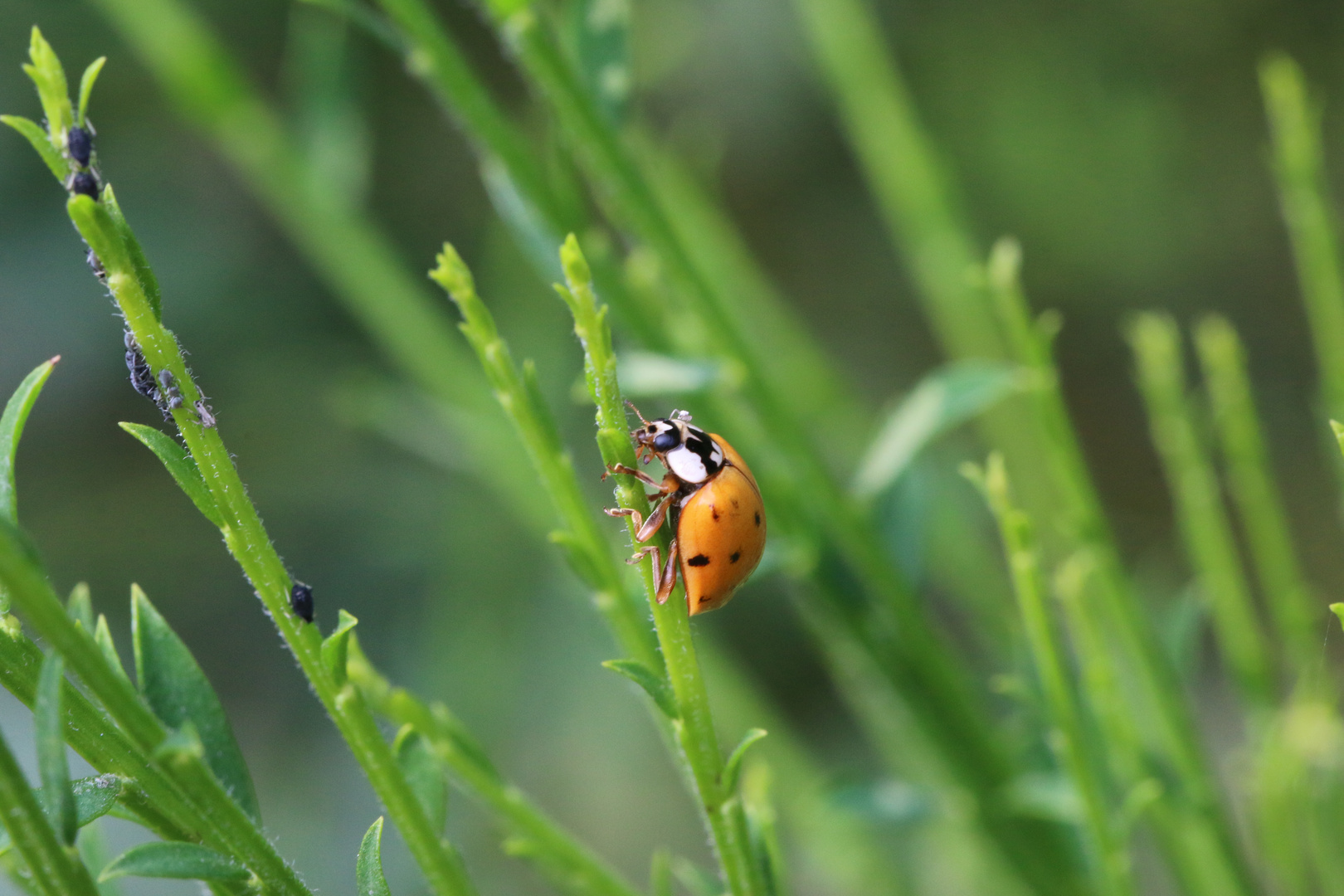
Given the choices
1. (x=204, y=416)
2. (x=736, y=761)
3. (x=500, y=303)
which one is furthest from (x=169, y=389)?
(x=500, y=303)

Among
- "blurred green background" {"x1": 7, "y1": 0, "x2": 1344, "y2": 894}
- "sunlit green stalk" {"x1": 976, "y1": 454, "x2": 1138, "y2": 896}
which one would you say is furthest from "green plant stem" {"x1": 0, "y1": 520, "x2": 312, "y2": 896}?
"blurred green background" {"x1": 7, "y1": 0, "x2": 1344, "y2": 894}

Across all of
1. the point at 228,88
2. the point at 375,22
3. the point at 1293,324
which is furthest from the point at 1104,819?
the point at 1293,324

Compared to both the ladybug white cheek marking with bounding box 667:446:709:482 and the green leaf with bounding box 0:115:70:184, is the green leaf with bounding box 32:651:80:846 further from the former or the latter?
the ladybug white cheek marking with bounding box 667:446:709:482

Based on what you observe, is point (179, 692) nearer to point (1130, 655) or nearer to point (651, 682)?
point (651, 682)

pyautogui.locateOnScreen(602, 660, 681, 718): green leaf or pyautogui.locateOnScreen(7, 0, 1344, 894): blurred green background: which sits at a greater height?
pyautogui.locateOnScreen(7, 0, 1344, 894): blurred green background

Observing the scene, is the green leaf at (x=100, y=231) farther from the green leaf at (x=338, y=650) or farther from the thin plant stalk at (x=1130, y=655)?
the thin plant stalk at (x=1130, y=655)

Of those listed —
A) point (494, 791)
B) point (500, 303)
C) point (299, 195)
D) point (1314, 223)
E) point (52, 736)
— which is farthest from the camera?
point (500, 303)
